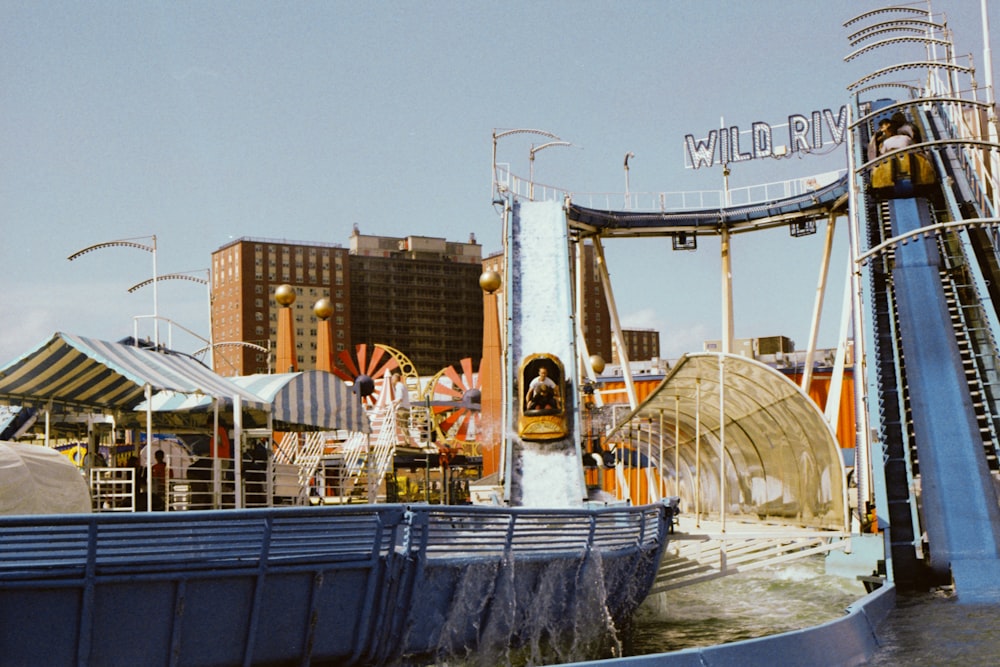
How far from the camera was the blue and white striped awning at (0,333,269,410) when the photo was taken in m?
18.6

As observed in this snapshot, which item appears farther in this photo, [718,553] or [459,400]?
[459,400]

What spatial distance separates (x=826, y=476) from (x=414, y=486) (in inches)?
1302

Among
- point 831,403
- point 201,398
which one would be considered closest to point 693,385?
point 201,398

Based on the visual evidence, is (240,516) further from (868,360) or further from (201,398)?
(868,360)

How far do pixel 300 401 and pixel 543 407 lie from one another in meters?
9.64

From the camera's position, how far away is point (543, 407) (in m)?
32.0

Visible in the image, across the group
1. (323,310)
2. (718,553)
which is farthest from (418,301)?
(718,553)

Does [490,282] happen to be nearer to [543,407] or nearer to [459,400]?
[543,407]

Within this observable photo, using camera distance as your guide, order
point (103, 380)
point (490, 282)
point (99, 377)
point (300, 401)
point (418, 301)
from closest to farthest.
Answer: point (99, 377)
point (103, 380)
point (300, 401)
point (490, 282)
point (418, 301)

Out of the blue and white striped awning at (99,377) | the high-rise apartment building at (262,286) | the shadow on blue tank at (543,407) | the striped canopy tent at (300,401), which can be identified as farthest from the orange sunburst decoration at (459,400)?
the high-rise apartment building at (262,286)

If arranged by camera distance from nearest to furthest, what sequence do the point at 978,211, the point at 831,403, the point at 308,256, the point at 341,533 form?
the point at 341,533 → the point at 978,211 → the point at 831,403 → the point at 308,256

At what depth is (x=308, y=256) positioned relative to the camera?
165375mm

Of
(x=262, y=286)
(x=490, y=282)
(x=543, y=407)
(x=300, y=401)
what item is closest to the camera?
(x=300, y=401)

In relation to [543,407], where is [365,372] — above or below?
above
